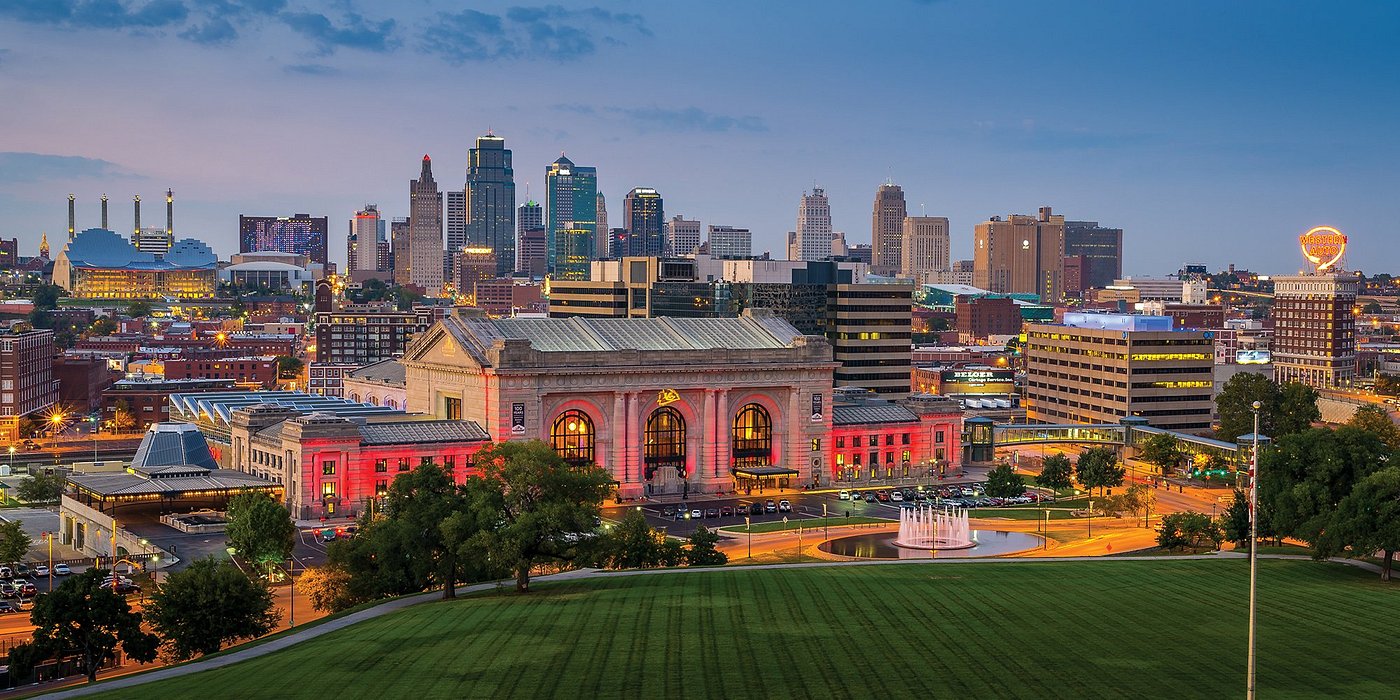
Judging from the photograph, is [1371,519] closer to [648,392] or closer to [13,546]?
[648,392]

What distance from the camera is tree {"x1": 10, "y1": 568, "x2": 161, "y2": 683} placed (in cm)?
7712

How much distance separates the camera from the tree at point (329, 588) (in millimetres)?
92875

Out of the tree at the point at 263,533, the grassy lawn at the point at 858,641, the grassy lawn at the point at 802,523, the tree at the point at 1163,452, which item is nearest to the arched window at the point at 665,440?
the grassy lawn at the point at 802,523

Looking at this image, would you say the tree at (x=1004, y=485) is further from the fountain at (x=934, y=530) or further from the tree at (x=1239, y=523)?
the tree at (x=1239, y=523)

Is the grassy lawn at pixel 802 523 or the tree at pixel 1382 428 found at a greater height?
the tree at pixel 1382 428

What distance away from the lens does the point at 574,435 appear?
15438cm

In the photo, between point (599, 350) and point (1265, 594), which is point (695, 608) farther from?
point (599, 350)

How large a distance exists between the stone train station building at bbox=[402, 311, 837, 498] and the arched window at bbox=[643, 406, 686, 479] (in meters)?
0.10

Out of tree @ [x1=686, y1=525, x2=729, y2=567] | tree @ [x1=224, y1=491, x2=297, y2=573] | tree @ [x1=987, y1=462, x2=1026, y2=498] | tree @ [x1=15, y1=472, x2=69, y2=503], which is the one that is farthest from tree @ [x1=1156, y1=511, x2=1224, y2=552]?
tree @ [x1=15, y1=472, x2=69, y2=503]

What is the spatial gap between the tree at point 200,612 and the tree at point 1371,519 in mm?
60915

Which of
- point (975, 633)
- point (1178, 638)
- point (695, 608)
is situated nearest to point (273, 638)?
point (695, 608)

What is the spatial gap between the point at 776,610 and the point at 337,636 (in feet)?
72.5

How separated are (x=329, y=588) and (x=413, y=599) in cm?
610

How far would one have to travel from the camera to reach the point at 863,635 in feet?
248
